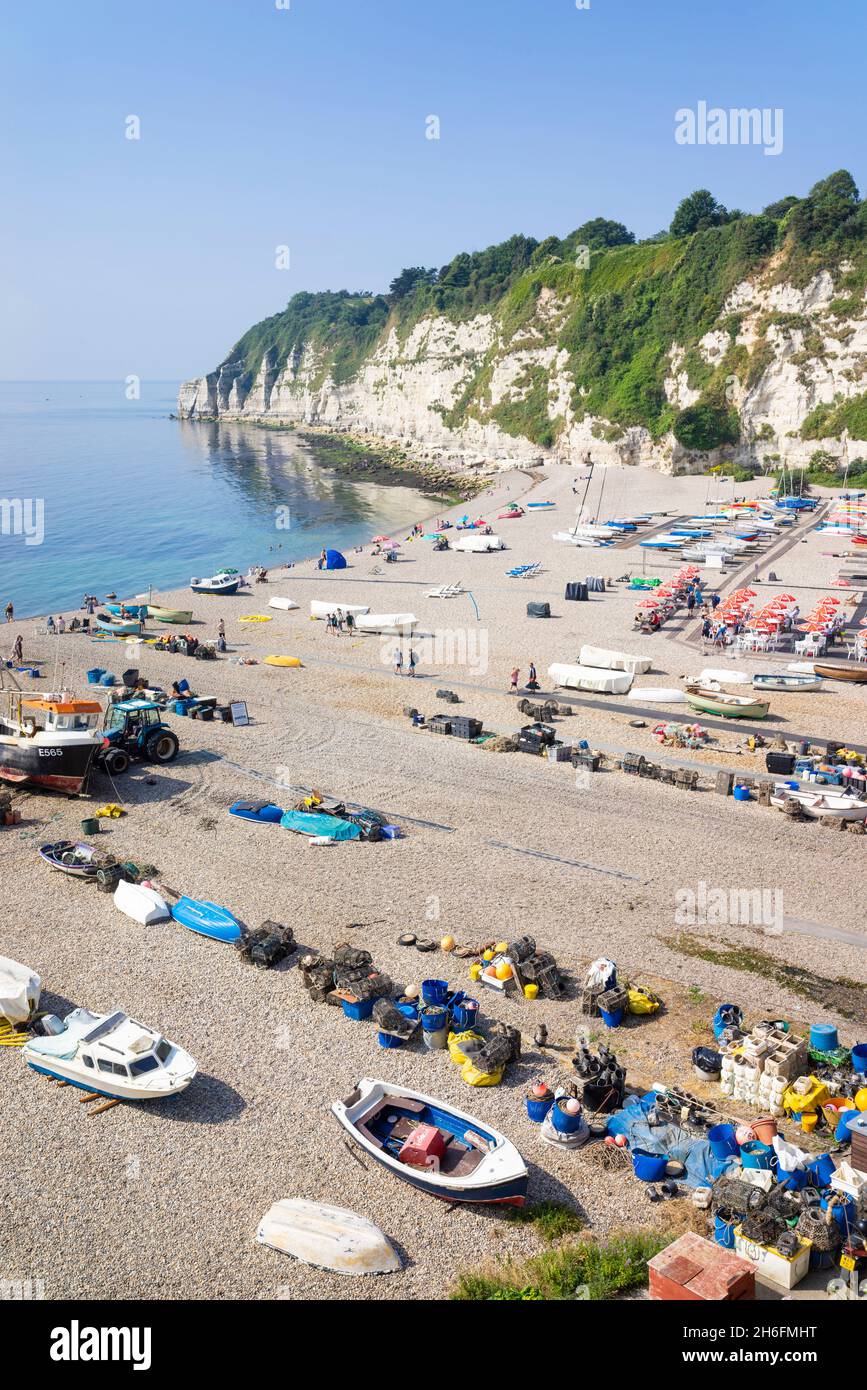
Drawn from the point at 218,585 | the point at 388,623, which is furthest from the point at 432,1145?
the point at 218,585

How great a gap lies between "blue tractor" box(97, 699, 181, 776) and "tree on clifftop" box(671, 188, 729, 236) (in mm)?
95726

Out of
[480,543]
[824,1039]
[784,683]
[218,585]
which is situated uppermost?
[480,543]

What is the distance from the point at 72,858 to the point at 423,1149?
1170 centimetres

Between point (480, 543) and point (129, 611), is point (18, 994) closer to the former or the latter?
point (129, 611)

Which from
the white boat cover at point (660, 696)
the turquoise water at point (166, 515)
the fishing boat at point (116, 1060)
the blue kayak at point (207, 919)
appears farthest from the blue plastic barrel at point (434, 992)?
the turquoise water at point (166, 515)

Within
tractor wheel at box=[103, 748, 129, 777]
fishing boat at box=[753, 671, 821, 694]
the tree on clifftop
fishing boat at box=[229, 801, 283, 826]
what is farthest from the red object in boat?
the tree on clifftop

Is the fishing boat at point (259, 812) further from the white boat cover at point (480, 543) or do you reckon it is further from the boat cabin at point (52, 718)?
the white boat cover at point (480, 543)

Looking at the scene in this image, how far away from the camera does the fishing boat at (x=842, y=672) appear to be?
34.1 meters

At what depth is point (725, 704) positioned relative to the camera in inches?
1207

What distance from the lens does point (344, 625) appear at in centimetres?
4319

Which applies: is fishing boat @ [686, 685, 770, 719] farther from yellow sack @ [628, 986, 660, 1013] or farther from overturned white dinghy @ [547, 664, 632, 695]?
yellow sack @ [628, 986, 660, 1013]

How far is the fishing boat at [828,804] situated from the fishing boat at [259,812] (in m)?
12.3

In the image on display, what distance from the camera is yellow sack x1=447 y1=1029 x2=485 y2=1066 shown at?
48.5 feet
